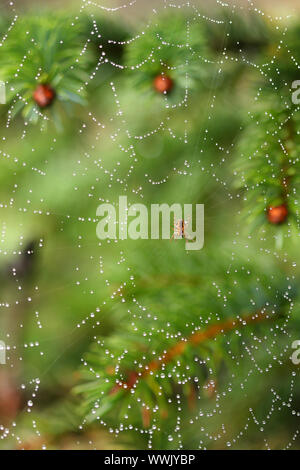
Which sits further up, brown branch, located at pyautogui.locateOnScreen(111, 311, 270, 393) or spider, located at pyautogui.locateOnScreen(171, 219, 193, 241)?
spider, located at pyautogui.locateOnScreen(171, 219, 193, 241)

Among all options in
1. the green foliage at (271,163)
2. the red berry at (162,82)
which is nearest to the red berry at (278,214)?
the green foliage at (271,163)

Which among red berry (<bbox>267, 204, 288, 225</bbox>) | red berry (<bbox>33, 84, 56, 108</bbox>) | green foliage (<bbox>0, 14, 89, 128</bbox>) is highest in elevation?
green foliage (<bbox>0, 14, 89, 128</bbox>)

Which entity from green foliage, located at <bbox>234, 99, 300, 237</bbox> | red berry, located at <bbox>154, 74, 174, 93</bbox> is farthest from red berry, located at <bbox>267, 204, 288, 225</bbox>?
red berry, located at <bbox>154, 74, 174, 93</bbox>

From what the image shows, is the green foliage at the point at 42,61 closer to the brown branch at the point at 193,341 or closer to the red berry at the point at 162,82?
the red berry at the point at 162,82

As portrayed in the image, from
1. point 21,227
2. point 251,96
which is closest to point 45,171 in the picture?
point 21,227

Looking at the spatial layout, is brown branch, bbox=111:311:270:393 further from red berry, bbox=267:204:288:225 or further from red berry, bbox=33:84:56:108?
red berry, bbox=33:84:56:108

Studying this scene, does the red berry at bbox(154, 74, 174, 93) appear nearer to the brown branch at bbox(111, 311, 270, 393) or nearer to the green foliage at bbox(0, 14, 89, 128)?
the green foliage at bbox(0, 14, 89, 128)
